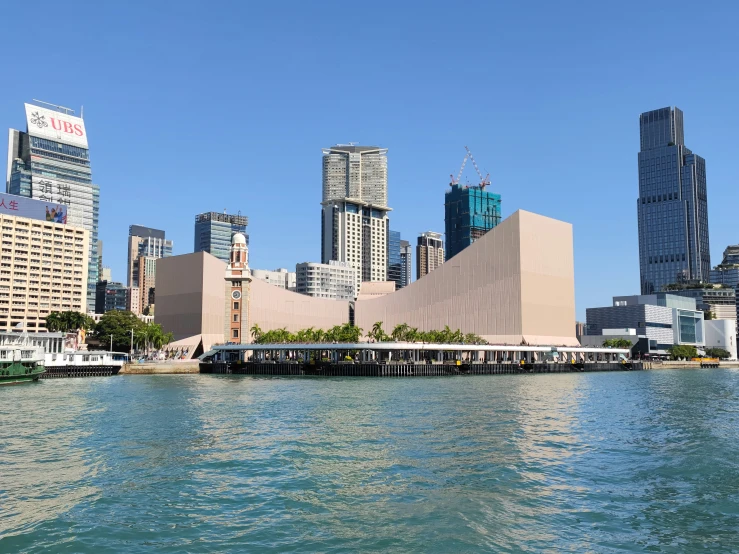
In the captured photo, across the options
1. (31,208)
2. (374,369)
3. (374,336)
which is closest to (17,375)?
(374,369)

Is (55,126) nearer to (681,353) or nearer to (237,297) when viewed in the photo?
(237,297)

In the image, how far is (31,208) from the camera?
137250mm

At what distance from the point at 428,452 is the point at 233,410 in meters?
16.1

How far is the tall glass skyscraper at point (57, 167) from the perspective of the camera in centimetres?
17588

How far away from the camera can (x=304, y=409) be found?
3475cm

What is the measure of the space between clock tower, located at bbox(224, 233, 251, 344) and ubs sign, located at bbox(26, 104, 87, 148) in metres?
103

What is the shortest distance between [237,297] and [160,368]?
783 inches

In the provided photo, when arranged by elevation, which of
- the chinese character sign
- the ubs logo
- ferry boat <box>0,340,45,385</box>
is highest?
the ubs logo

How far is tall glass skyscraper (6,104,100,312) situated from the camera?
17588cm

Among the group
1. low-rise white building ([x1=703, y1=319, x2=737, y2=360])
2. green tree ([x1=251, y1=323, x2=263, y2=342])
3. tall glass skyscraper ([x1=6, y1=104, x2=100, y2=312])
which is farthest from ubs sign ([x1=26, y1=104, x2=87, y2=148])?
low-rise white building ([x1=703, y1=319, x2=737, y2=360])

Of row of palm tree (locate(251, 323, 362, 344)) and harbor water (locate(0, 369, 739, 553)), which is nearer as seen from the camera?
harbor water (locate(0, 369, 739, 553))

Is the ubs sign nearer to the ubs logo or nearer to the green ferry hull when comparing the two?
the ubs logo

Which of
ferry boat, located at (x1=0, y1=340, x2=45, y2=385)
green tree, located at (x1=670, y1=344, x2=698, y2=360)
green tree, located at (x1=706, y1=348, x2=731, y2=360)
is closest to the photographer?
ferry boat, located at (x1=0, y1=340, x2=45, y2=385)

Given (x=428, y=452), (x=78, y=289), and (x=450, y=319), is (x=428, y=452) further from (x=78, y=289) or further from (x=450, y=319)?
(x=78, y=289)
